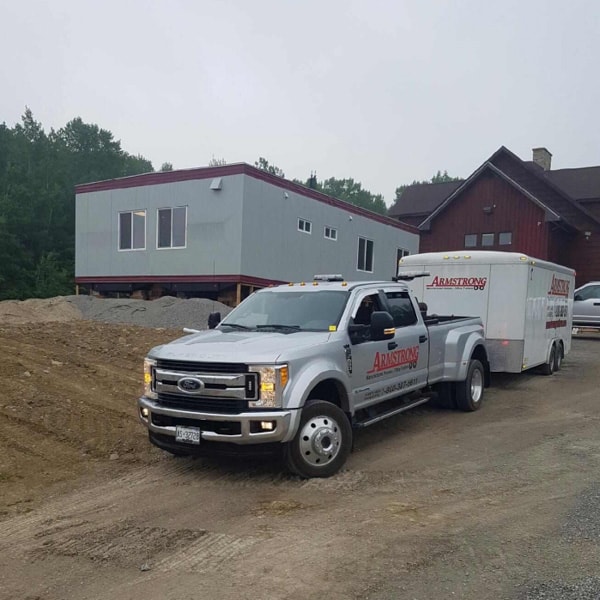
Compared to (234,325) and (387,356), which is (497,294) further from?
(234,325)

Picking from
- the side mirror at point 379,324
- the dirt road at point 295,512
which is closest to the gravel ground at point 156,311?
the dirt road at point 295,512

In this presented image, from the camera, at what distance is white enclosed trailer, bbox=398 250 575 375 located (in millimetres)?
A: 10539

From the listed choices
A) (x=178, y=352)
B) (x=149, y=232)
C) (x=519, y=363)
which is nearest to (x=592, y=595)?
(x=178, y=352)

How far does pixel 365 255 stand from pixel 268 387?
20478 mm

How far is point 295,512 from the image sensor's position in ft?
16.6

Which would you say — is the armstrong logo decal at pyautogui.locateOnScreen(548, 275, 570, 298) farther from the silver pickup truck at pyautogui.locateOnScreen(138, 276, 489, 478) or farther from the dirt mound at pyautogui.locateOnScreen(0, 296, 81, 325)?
the dirt mound at pyautogui.locateOnScreen(0, 296, 81, 325)

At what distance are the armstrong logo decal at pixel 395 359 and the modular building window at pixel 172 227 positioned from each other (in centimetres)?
1389

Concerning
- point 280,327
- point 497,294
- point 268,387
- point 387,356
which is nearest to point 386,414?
point 387,356

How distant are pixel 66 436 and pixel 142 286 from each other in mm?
15274

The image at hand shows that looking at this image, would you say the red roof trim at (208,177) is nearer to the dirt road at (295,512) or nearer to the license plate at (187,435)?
the dirt road at (295,512)

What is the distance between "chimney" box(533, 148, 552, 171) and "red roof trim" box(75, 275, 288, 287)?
25.1 metres

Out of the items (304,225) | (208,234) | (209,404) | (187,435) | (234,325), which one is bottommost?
(187,435)

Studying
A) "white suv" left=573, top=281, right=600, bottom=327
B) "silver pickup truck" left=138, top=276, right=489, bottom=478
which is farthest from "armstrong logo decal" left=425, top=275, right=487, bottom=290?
"white suv" left=573, top=281, right=600, bottom=327

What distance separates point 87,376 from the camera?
9297 millimetres
